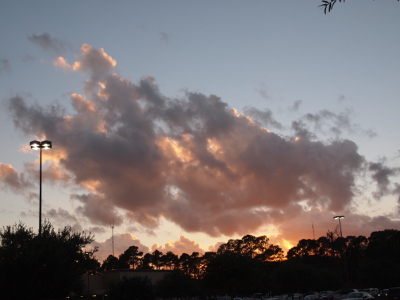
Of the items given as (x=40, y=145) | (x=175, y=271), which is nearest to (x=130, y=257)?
(x=175, y=271)

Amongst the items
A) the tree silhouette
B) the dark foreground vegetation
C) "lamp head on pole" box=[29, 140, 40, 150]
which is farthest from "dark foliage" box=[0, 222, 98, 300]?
the tree silhouette

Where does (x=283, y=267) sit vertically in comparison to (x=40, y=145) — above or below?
below

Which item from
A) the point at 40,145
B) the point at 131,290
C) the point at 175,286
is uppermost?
the point at 40,145

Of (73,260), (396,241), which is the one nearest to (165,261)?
(396,241)

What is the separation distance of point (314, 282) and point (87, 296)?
33380 millimetres

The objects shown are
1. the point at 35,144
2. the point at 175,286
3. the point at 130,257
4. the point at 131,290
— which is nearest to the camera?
the point at 35,144

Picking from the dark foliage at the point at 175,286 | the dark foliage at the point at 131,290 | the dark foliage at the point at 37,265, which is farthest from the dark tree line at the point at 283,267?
the dark foliage at the point at 37,265

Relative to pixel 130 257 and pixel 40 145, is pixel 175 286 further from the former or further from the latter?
pixel 130 257

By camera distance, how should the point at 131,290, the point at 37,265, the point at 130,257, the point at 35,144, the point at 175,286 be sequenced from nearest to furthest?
the point at 37,265 < the point at 35,144 < the point at 131,290 < the point at 175,286 < the point at 130,257

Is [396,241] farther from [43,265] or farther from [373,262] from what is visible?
[43,265]

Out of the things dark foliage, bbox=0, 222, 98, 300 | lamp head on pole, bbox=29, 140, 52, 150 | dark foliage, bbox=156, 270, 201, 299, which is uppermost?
lamp head on pole, bbox=29, 140, 52, 150

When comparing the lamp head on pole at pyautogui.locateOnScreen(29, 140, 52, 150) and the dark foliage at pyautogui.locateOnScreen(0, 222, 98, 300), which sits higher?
the lamp head on pole at pyautogui.locateOnScreen(29, 140, 52, 150)

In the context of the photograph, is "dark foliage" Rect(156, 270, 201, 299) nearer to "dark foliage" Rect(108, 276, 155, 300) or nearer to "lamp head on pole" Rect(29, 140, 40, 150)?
"dark foliage" Rect(108, 276, 155, 300)

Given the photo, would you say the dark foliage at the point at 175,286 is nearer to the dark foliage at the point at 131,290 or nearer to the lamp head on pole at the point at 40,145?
the dark foliage at the point at 131,290
